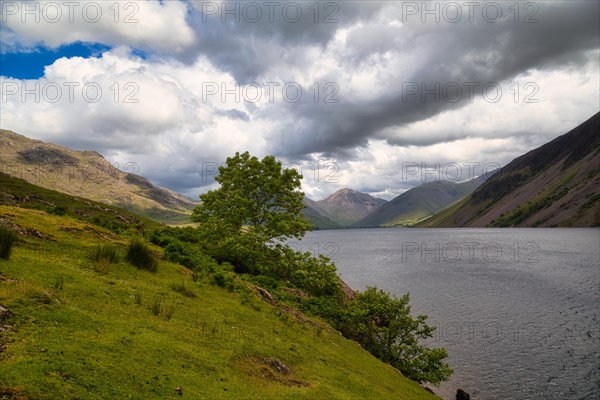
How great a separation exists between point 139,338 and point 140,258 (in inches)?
400

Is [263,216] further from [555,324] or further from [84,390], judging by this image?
[555,324]

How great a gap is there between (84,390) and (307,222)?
Answer: 37.2 m

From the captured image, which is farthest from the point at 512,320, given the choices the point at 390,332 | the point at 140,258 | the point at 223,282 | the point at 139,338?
the point at 139,338

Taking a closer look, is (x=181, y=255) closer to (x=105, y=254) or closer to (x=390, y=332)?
(x=105, y=254)

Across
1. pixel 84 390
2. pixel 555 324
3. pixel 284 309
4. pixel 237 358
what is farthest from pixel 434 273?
pixel 84 390

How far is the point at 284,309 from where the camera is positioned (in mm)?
28406

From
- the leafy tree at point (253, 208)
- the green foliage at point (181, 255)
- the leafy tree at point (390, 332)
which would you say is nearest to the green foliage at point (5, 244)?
the green foliage at point (181, 255)

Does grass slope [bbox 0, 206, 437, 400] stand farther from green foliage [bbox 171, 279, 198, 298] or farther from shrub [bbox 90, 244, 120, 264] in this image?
shrub [bbox 90, 244, 120, 264]

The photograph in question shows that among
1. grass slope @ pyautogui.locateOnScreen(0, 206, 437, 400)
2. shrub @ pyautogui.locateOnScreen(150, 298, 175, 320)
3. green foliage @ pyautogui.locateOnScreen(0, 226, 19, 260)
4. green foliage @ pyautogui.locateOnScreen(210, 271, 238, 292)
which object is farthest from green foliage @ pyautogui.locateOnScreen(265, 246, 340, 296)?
green foliage @ pyautogui.locateOnScreen(0, 226, 19, 260)

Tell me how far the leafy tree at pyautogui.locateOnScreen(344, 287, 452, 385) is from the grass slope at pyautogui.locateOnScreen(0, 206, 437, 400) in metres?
9.01

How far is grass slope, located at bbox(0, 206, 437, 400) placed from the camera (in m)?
10.7

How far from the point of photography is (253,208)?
149 feet

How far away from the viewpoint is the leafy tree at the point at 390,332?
113 ft

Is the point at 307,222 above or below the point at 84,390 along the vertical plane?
above
